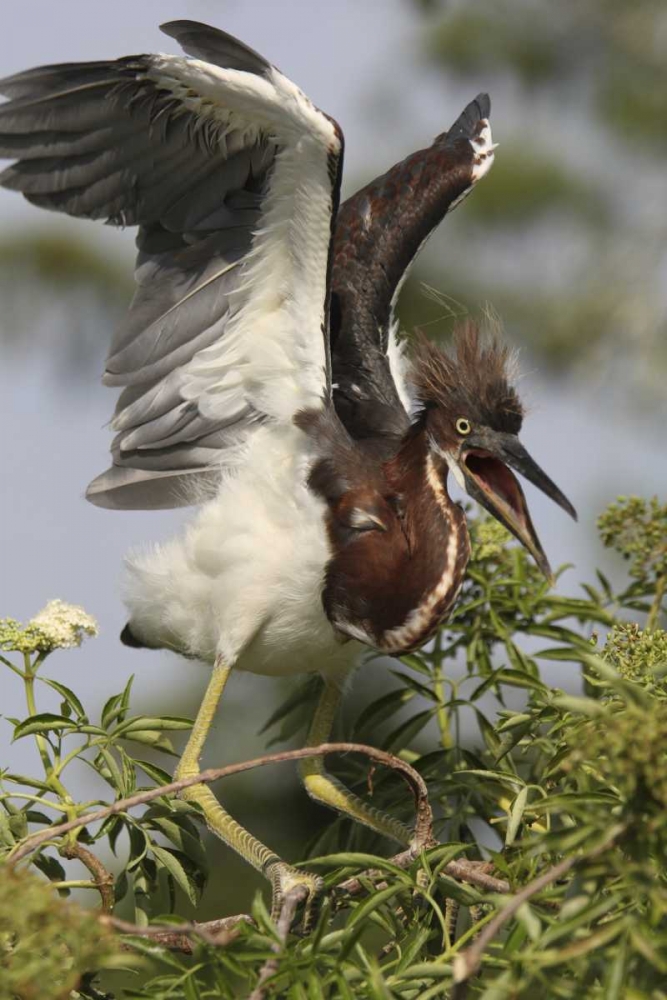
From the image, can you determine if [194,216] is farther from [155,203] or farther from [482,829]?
[482,829]

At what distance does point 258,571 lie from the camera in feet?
7.84

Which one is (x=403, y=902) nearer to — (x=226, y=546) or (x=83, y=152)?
(x=226, y=546)

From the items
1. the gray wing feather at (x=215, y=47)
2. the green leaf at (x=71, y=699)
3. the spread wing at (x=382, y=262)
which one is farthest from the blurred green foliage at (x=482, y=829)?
the gray wing feather at (x=215, y=47)

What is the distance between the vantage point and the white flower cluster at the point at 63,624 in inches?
72.2

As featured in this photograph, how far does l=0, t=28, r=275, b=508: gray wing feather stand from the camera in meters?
2.26

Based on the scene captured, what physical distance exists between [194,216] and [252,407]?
14.8 inches

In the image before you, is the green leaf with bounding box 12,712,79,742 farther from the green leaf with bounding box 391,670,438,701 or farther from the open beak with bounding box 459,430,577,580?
the open beak with bounding box 459,430,577,580

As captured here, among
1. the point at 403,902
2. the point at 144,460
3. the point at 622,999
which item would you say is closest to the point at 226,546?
the point at 144,460

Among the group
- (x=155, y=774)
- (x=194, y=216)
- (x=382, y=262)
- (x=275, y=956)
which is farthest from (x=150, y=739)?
(x=382, y=262)

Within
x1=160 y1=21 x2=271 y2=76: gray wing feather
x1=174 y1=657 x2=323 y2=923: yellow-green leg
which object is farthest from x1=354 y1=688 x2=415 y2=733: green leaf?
x1=160 y1=21 x2=271 y2=76: gray wing feather

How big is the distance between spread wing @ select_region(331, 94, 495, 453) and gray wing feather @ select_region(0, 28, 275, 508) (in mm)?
312

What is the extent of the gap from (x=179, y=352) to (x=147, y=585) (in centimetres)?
46

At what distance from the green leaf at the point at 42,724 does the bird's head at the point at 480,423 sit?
870 millimetres

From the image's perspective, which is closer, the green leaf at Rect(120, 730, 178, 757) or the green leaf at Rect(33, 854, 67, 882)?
the green leaf at Rect(33, 854, 67, 882)
